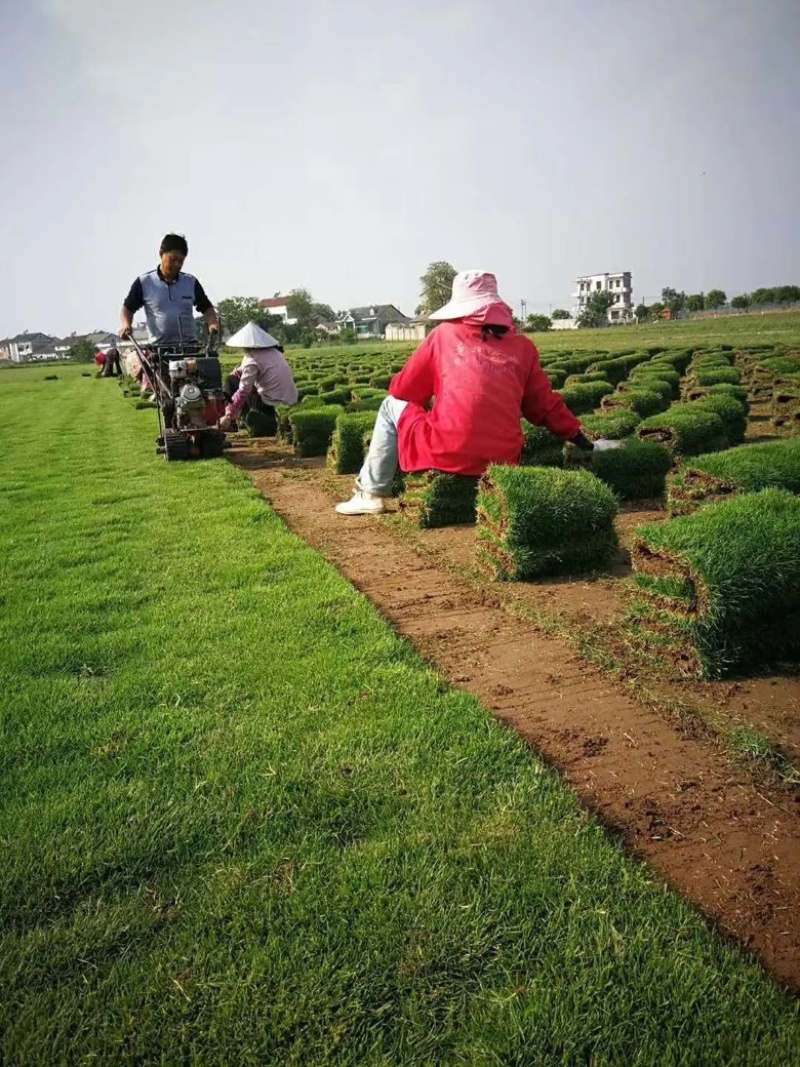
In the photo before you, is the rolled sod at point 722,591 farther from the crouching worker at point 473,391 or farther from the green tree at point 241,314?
the green tree at point 241,314

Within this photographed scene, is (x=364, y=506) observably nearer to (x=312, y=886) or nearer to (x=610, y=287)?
(x=312, y=886)

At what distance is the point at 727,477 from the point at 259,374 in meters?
7.41

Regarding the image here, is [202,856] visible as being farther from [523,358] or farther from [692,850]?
[523,358]

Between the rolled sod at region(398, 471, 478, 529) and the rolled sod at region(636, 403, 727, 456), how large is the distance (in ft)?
9.48

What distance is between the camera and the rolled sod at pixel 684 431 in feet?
28.1

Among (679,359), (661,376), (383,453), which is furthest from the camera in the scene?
(679,359)

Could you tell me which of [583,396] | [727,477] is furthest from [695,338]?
[727,477]

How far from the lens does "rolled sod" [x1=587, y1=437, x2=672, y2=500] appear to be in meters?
7.57

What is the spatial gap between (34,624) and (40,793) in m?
1.94

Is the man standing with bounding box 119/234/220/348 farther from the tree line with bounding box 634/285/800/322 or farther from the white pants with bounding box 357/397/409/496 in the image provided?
the tree line with bounding box 634/285/800/322

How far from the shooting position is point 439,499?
22.0 ft

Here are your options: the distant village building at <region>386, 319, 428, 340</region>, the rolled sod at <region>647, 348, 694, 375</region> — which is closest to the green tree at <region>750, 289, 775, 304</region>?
the distant village building at <region>386, 319, 428, 340</region>

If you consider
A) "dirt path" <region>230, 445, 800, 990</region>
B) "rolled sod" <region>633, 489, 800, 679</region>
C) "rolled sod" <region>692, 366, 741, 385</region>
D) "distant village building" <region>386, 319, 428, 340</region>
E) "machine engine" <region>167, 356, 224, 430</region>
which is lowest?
"dirt path" <region>230, 445, 800, 990</region>

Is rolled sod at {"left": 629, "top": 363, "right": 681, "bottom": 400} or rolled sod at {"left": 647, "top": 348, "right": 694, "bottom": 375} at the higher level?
rolled sod at {"left": 647, "top": 348, "right": 694, "bottom": 375}
